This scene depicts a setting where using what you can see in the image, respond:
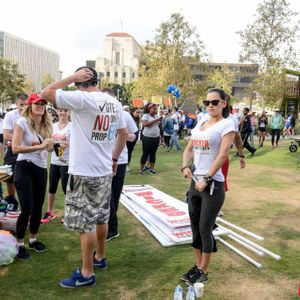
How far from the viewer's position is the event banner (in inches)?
198

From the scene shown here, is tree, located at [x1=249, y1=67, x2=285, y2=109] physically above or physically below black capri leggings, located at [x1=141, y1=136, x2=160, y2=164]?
above

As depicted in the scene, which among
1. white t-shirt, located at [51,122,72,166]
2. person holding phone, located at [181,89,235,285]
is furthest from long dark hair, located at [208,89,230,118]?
white t-shirt, located at [51,122,72,166]

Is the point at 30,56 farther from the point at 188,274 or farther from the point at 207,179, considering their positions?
the point at 207,179

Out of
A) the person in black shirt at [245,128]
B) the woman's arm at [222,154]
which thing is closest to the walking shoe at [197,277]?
the woman's arm at [222,154]

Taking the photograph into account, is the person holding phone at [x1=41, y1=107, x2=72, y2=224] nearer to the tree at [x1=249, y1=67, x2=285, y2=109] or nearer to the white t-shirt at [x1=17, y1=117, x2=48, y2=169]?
the white t-shirt at [x1=17, y1=117, x2=48, y2=169]

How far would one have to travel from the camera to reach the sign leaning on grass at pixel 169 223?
4.54 m

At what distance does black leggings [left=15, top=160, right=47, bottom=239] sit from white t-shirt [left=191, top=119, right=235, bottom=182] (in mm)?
1853

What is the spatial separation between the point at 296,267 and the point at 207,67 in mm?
27757

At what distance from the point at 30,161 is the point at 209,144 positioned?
2.05 metres

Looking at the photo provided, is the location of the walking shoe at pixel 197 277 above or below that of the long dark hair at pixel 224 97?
below

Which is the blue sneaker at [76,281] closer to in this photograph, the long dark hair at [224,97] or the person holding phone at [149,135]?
the long dark hair at [224,97]

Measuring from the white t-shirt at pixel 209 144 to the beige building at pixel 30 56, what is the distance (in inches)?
4824

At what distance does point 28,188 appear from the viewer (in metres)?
3.97

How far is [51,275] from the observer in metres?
3.72
